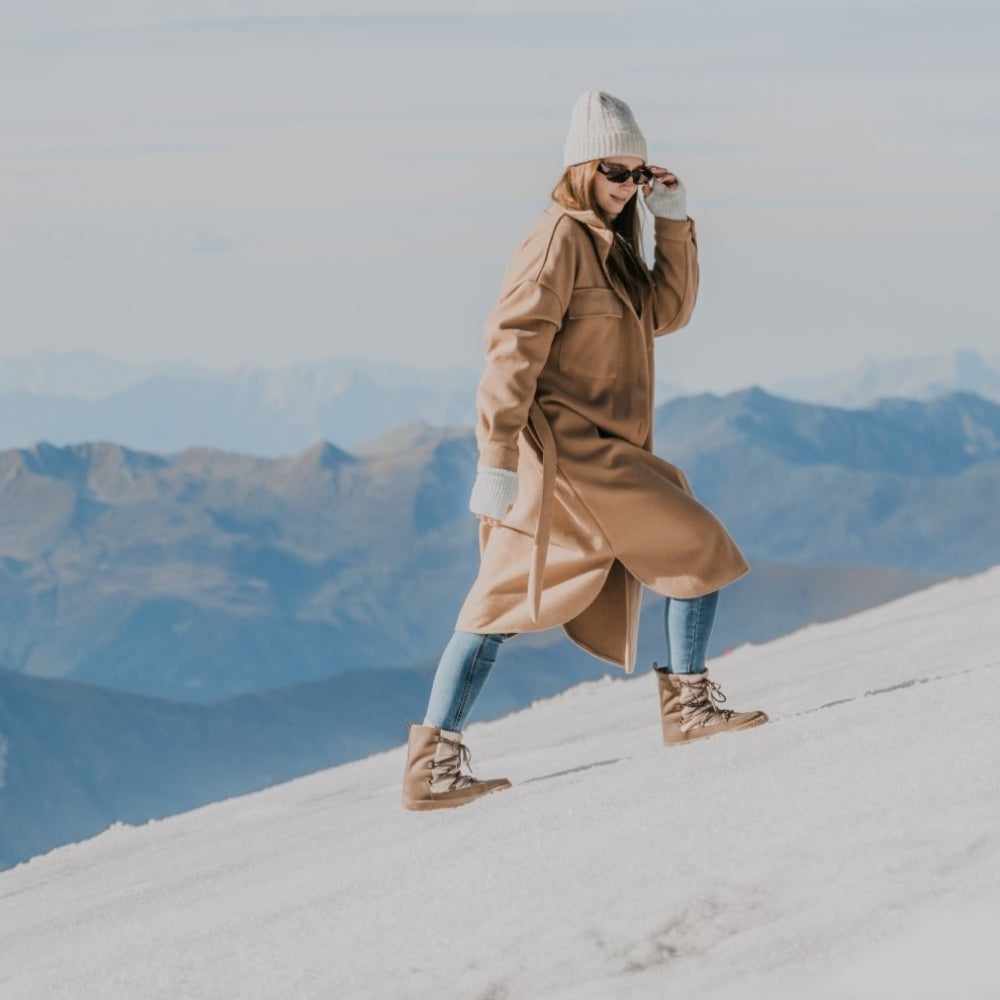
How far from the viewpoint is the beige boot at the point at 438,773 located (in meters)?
4.84

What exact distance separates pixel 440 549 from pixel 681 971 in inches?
6579

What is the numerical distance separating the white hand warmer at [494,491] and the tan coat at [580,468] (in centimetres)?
10

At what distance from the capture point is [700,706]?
16.1ft

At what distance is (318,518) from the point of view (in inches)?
6673

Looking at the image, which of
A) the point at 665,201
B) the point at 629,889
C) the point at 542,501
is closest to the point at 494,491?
the point at 542,501

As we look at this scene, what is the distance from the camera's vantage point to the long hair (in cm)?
466

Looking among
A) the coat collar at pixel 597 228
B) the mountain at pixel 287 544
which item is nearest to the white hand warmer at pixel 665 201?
the coat collar at pixel 597 228

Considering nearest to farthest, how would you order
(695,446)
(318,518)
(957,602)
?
(957,602) → (318,518) → (695,446)

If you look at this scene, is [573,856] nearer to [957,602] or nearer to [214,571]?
[957,602]

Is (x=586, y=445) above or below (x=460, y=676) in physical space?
above

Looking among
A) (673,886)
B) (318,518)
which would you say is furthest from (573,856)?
(318,518)

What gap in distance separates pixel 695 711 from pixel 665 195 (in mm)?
1459

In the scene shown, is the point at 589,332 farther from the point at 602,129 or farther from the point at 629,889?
the point at 629,889

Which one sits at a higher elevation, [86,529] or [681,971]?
[681,971]
